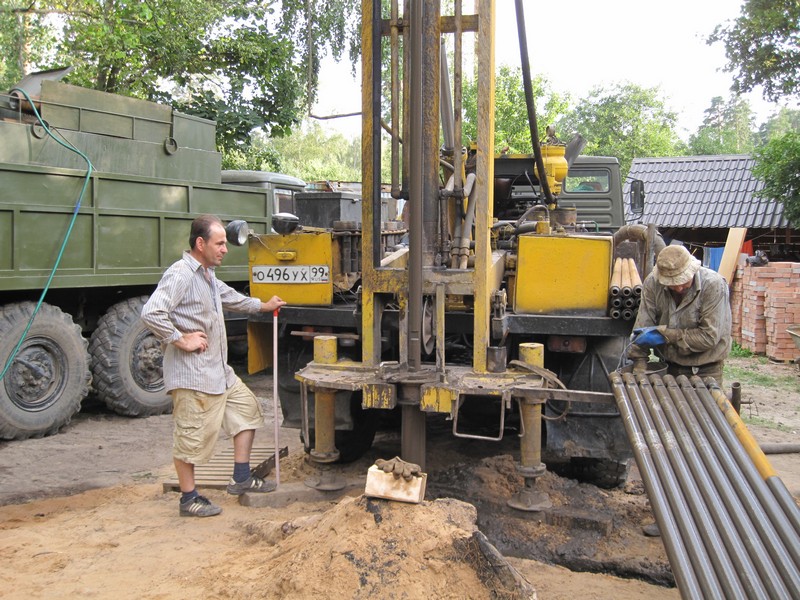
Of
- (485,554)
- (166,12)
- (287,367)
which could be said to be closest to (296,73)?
(166,12)

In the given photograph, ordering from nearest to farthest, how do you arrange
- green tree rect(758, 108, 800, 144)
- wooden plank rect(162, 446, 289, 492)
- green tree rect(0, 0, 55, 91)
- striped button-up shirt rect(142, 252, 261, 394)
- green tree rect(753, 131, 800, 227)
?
striped button-up shirt rect(142, 252, 261, 394) < wooden plank rect(162, 446, 289, 492) < green tree rect(753, 131, 800, 227) < green tree rect(0, 0, 55, 91) < green tree rect(758, 108, 800, 144)

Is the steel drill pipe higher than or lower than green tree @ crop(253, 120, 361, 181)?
lower

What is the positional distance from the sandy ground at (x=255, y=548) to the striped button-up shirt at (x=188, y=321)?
79cm

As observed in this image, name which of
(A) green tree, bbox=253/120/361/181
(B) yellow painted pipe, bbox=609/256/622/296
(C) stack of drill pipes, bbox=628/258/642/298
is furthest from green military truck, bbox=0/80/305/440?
(A) green tree, bbox=253/120/361/181

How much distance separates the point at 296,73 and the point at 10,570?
1281cm

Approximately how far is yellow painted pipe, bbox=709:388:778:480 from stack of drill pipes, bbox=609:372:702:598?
18.5 inches

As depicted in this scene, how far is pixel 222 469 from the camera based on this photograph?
5.64 m

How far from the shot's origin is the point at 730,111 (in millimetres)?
68062

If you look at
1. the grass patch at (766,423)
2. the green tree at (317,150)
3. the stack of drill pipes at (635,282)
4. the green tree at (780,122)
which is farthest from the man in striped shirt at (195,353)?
the green tree at (780,122)

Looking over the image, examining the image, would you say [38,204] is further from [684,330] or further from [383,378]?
[684,330]

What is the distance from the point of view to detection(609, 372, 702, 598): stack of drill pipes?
116 inches

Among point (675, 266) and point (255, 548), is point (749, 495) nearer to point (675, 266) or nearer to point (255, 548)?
point (675, 266)

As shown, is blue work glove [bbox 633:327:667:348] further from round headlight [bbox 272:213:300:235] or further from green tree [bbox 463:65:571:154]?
green tree [bbox 463:65:571:154]

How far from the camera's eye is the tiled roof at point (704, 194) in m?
19.7
